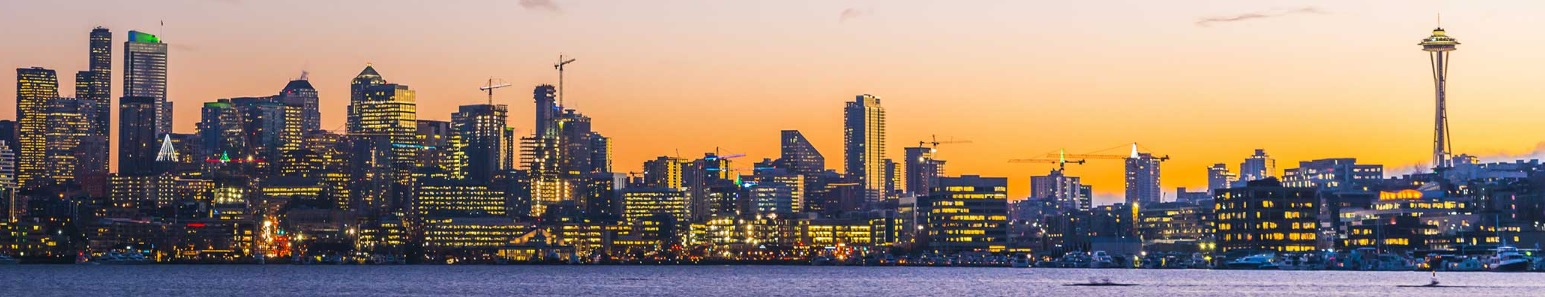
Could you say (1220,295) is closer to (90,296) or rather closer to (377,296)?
(377,296)

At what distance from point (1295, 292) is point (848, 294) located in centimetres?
3487

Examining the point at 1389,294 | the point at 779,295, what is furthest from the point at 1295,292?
the point at 779,295

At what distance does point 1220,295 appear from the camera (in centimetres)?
18550

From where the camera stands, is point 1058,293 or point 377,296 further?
point 1058,293

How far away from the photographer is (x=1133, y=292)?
637 ft

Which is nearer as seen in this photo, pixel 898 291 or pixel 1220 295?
pixel 1220 295

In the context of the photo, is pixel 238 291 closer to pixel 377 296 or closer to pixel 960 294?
pixel 377 296

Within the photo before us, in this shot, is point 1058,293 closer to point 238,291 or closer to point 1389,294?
point 1389,294

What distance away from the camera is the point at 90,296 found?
187 meters

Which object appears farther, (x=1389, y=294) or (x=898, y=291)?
(x=898, y=291)

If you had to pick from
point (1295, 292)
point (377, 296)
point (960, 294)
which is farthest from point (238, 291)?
point (1295, 292)

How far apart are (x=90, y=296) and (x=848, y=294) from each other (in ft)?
189

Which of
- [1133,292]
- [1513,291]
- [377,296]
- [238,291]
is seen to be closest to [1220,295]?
[1133,292]

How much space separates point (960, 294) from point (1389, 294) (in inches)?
1277
